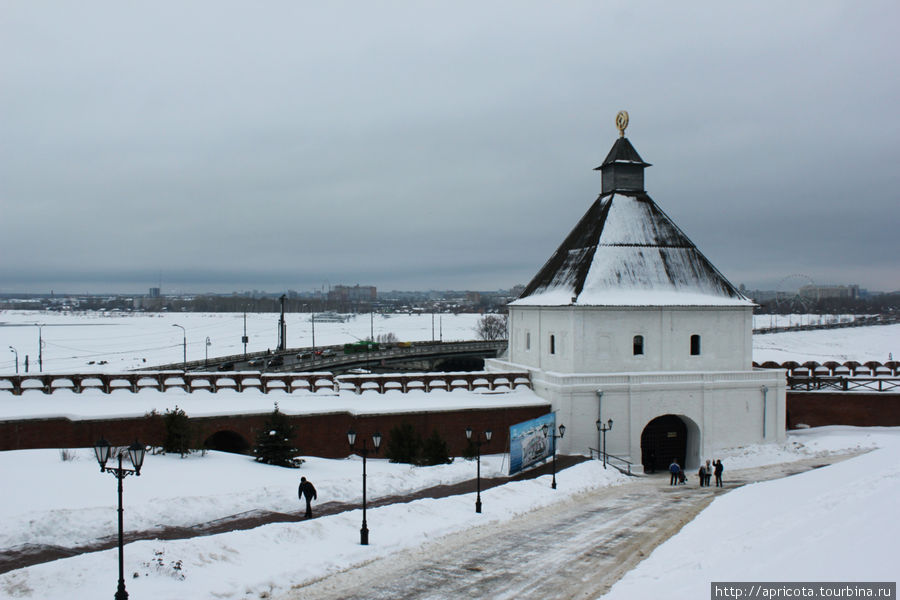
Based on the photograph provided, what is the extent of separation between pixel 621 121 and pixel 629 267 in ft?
25.7

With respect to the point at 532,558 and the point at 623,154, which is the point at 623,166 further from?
the point at 532,558

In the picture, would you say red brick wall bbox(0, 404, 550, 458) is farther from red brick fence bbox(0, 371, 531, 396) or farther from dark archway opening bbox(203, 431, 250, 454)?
red brick fence bbox(0, 371, 531, 396)

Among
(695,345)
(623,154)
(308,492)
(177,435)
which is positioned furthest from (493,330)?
(308,492)

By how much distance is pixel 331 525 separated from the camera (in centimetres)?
1509

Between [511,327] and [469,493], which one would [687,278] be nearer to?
[511,327]

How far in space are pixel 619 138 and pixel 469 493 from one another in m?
20.6

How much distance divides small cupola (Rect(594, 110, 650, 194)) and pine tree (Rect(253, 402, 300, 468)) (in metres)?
19.1

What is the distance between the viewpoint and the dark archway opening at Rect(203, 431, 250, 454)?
2428 cm

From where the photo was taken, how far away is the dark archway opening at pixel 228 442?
956 inches

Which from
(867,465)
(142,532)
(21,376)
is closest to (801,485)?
(867,465)

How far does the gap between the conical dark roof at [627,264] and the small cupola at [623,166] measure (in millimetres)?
63

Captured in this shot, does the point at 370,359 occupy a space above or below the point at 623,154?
below

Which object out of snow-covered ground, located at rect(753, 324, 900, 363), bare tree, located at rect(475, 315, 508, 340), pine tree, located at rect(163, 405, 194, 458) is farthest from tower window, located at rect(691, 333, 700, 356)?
bare tree, located at rect(475, 315, 508, 340)

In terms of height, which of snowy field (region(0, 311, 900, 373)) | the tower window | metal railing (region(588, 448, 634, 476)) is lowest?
metal railing (region(588, 448, 634, 476))
